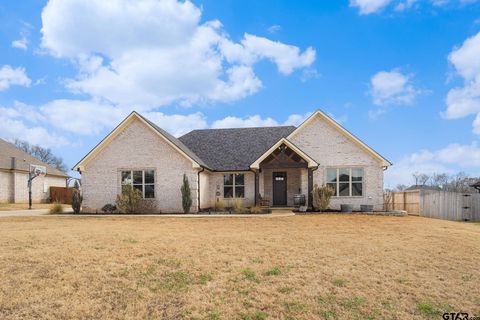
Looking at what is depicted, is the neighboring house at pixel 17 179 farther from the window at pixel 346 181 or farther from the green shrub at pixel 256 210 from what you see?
the window at pixel 346 181

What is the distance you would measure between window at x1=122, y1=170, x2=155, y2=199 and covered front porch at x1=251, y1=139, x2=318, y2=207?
6.68 metres

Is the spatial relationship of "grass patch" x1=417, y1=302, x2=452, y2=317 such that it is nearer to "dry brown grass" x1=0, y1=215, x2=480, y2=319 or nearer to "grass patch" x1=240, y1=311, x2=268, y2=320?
"dry brown grass" x1=0, y1=215, x2=480, y2=319

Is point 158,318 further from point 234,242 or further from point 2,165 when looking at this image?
point 2,165

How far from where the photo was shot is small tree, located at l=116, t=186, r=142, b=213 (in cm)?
2183

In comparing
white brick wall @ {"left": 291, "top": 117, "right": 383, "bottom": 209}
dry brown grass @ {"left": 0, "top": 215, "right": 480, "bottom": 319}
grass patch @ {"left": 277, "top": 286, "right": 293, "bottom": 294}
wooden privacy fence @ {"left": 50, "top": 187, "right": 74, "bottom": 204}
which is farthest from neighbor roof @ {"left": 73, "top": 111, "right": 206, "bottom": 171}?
wooden privacy fence @ {"left": 50, "top": 187, "right": 74, "bottom": 204}

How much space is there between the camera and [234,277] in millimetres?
7184

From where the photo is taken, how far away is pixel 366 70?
64.6 ft

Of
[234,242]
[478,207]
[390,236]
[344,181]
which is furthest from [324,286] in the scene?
[478,207]

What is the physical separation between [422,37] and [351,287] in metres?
16.2

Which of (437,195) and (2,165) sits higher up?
(2,165)

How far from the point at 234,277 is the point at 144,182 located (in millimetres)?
16843

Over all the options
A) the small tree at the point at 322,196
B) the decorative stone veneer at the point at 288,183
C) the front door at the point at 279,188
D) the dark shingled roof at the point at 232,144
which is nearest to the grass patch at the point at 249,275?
the small tree at the point at 322,196

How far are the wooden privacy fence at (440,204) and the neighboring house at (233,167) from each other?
3167 mm

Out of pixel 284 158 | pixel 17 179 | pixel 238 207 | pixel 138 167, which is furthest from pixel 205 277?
pixel 17 179
